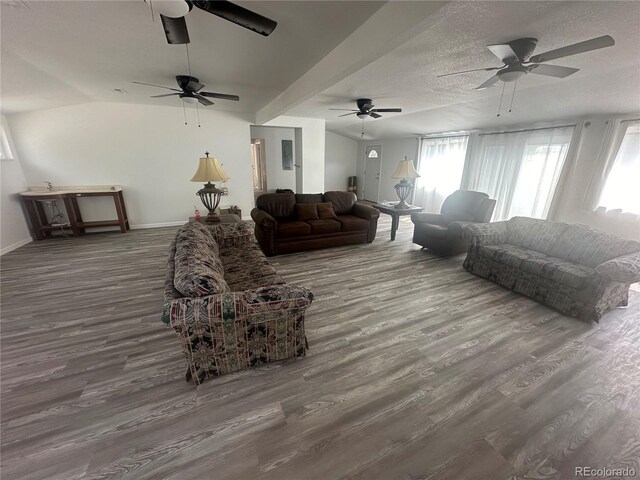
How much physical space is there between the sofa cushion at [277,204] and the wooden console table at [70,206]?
9.90ft

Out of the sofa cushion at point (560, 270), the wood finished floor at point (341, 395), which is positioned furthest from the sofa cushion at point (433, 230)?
the wood finished floor at point (341, 395)

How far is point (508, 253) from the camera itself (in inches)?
122

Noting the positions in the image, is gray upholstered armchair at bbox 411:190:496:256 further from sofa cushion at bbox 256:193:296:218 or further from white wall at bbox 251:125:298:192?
white wall at bbox 251:125:298:192

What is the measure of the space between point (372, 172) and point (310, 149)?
3.34 meters

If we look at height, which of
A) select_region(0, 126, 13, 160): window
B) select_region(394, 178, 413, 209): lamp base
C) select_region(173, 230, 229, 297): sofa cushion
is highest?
select_region(0, 126, 13, 160): window

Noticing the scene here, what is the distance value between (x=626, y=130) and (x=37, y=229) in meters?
9.49

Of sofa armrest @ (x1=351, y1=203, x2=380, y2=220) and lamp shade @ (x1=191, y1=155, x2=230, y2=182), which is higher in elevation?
lamp shade @ (x1=191, y1=155, x2=230, y2=182)

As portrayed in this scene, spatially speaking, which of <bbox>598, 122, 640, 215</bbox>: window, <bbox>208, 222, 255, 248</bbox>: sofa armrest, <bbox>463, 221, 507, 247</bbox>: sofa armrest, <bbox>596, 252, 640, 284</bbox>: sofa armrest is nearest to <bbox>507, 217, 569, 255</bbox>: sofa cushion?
<bbox>463, 221, 507, 247</bbox>: sofa armrest

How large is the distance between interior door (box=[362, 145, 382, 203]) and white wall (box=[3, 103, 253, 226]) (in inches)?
178

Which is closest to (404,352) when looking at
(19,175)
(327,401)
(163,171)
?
(327,401)

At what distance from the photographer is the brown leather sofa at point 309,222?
13.3 feet

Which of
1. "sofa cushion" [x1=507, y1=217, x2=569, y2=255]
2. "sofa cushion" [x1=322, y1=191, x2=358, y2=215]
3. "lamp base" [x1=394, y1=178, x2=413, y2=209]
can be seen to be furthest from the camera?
"sofa cushion" [x1=322, y1=191, x2=358, y2=215]

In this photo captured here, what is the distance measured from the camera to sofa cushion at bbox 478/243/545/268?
2.99m

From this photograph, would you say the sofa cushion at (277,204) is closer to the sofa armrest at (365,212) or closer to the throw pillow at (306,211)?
the throw pillow at (306,211)
